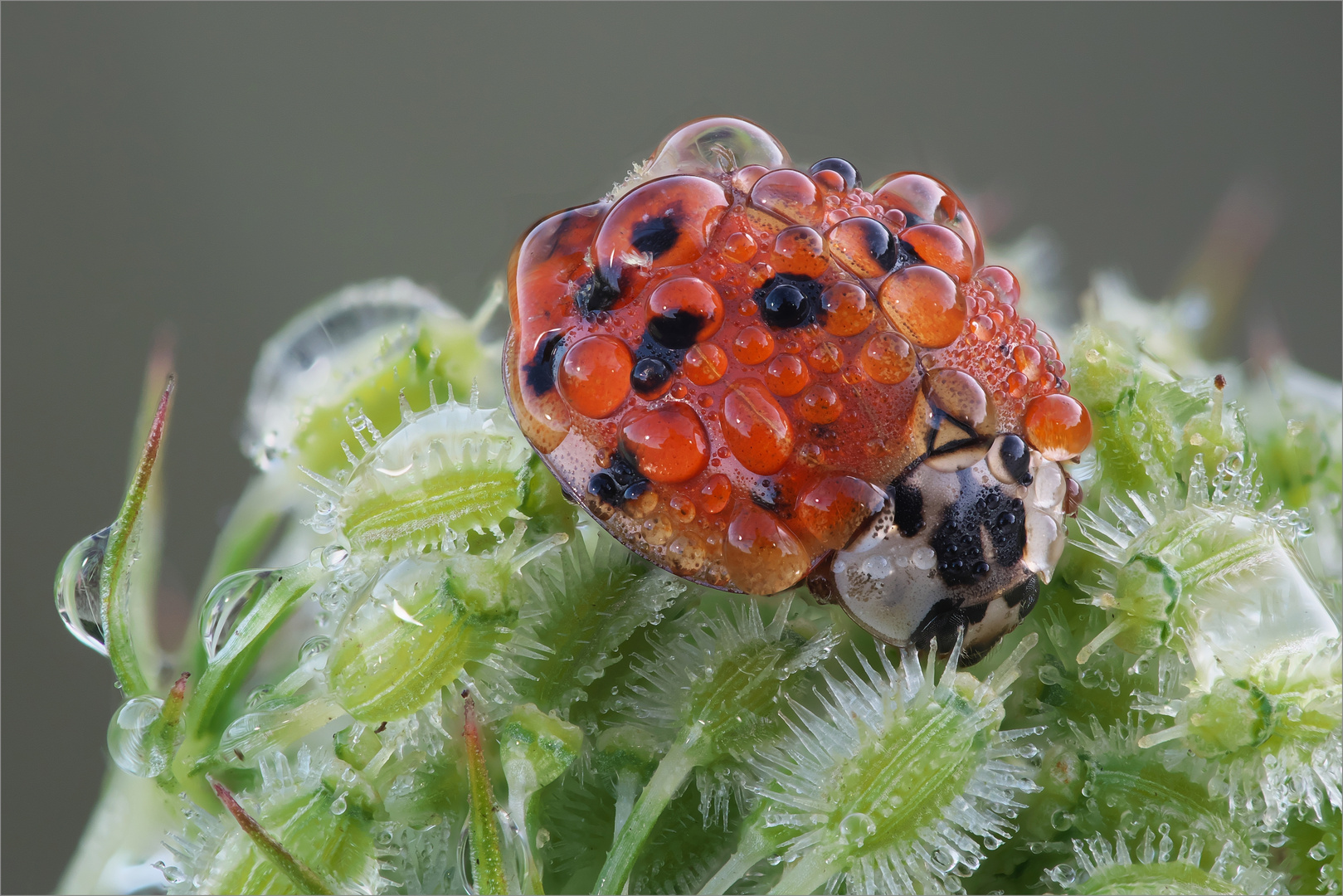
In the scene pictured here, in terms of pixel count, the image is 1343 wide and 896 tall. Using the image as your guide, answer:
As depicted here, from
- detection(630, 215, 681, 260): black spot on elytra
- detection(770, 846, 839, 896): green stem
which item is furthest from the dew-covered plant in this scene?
detection(630, 215, 681, 260): black spot on elytra

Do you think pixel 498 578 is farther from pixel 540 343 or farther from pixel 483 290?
pixel 483 290

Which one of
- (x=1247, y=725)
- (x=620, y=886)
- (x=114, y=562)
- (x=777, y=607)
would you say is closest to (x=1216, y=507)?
(x=1247, y=725)

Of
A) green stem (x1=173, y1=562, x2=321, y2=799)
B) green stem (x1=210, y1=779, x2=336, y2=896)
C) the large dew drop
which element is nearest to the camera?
green stem (x1=210, y1=779, x2=336, y2=896)

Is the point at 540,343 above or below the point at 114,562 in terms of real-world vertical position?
above

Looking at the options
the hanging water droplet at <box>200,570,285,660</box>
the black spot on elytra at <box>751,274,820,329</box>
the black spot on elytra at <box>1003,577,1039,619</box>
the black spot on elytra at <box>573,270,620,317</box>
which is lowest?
the hanging water droplet at <box>200,570,285,660</box>

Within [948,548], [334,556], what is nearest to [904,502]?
[948,548]

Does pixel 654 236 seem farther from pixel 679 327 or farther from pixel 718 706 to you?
pixel 718 706

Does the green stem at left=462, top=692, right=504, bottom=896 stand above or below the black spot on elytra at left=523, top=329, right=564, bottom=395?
below

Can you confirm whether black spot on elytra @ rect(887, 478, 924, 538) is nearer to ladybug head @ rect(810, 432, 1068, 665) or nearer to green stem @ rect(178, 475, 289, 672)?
ladybug head @ rect(810, 432, 1068, 665)
